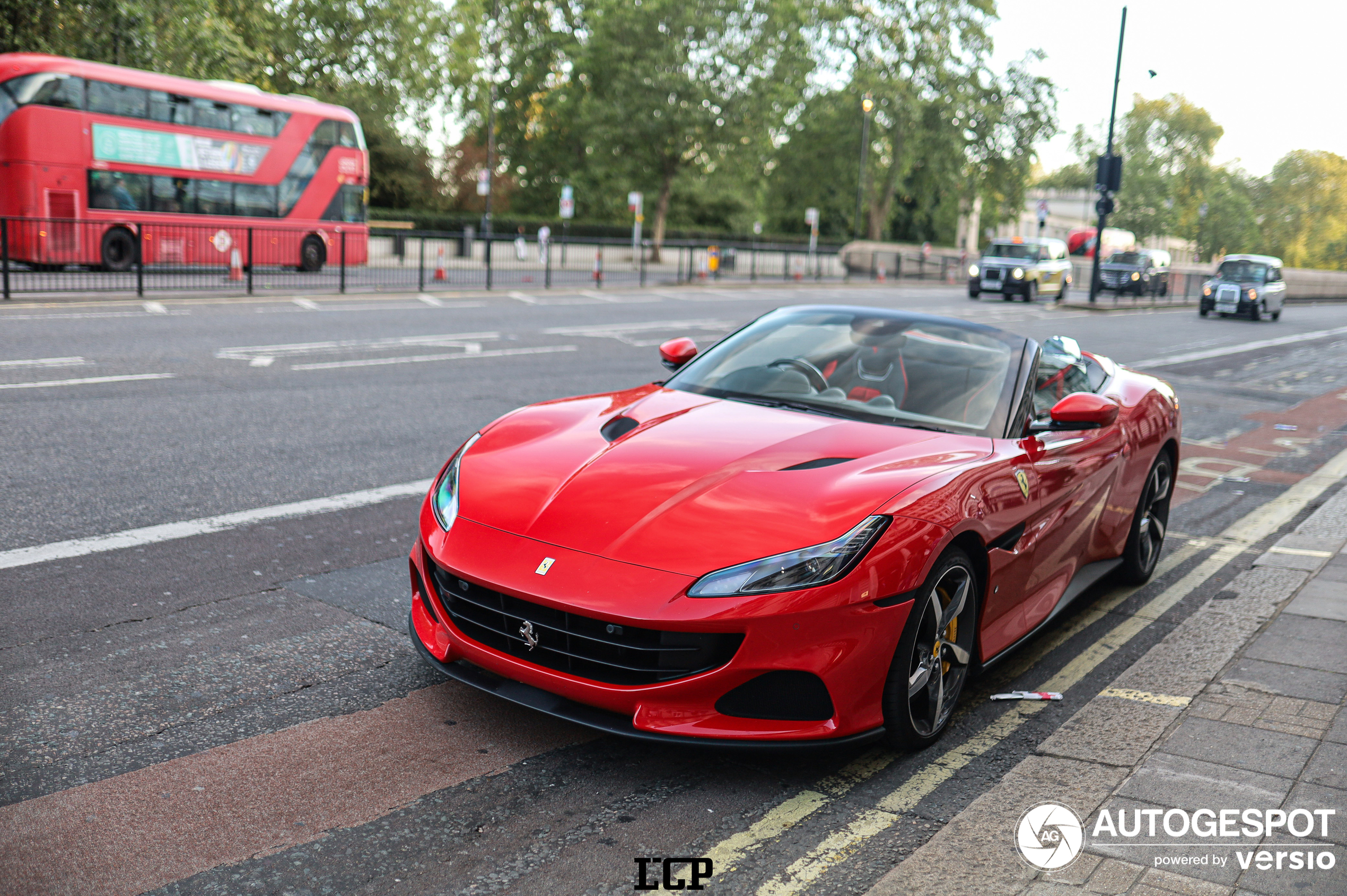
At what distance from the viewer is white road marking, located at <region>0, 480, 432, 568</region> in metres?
4.90

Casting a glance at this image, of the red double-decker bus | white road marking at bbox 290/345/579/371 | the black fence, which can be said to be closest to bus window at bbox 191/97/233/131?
the red double-decker bus

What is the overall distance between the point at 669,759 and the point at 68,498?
389 centimetres

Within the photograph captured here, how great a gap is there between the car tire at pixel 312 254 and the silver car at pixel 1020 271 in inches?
768

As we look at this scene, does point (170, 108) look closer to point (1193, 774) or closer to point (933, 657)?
point (933, 657)

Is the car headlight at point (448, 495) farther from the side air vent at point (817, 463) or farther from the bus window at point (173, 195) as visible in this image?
the bus window at point (173, 195)

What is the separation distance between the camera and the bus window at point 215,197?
24125mm

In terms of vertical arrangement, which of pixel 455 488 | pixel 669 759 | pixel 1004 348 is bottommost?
pixel 669 759

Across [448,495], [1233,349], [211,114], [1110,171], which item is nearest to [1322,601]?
[448,495]

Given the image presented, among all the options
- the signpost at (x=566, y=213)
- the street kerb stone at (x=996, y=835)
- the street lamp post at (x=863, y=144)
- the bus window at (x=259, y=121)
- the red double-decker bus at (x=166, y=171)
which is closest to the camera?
the street kerb stone at (x=996, y=835)

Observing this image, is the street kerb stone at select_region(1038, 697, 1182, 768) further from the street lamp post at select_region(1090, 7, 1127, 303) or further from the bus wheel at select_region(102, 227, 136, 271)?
the street lamp post at select_region(1090, 7, 1127, 303)

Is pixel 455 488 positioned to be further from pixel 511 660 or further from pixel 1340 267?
pixel 1340 267

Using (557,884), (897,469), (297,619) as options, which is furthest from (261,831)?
(897,469)

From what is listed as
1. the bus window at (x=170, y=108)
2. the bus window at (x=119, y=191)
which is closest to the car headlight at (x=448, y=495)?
the bus window at (x=119, y=191)

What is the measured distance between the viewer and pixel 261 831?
2.86 meters
